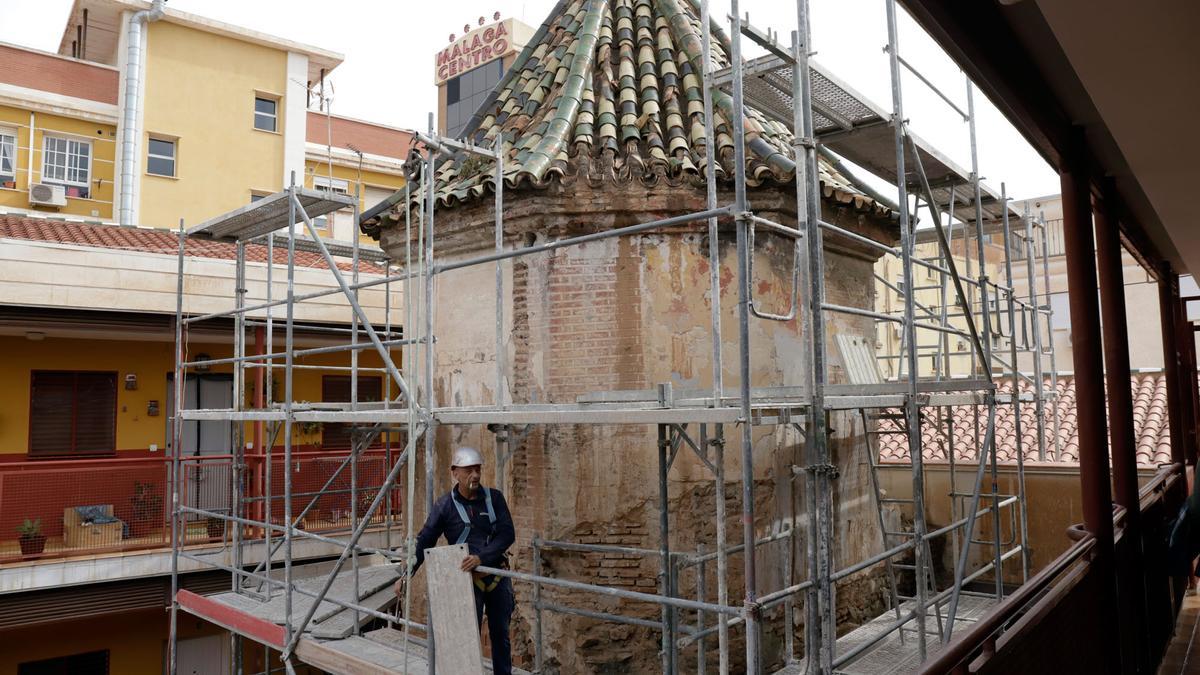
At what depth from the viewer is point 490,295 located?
877cm

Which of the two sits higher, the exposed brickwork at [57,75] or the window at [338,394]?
the exposed brickwork at [57,75]

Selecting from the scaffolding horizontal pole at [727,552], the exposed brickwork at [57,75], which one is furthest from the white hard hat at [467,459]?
the exposed brickwork at [57,75]

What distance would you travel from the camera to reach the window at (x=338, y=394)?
18.0m

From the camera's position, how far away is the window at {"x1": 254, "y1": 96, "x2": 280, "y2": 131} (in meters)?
24.3

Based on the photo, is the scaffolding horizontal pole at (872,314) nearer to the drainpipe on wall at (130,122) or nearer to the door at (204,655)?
the door at (204,655)

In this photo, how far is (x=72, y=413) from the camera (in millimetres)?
14781

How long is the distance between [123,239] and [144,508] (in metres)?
5.48

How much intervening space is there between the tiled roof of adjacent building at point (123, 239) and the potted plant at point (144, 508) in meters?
3.93

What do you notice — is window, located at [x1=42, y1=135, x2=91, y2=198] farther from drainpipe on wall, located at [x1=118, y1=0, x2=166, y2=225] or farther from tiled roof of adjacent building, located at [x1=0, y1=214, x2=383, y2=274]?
tiled roof of adjacent building, located at [x1=0, y1=214, x2=383, y2=274]

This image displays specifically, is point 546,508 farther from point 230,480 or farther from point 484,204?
point 230,480

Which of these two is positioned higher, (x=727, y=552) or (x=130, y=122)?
(x=130, y=122)

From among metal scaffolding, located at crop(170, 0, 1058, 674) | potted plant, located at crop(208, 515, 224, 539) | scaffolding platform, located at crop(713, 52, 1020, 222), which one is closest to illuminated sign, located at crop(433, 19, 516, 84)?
metal scaffolding, located at crop(170, 0, 1058, 674)

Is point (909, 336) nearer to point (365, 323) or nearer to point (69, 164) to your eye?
point (365, 323)

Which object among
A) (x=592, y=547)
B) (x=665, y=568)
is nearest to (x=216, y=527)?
(x=592, y=547)
